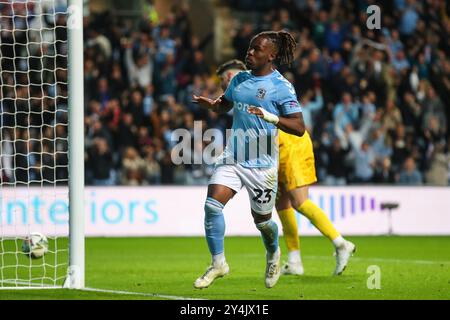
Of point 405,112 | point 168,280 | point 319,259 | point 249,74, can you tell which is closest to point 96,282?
point 168,280

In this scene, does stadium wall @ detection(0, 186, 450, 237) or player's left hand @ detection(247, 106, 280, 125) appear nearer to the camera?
player's left hand @ detection(247, 106, 280, 125)

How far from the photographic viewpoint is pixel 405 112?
807 inches

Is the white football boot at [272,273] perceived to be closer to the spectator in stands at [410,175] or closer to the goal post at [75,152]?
the goal post at [75,152]

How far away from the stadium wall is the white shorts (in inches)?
301

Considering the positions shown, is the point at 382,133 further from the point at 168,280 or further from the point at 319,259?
the point at 168,280

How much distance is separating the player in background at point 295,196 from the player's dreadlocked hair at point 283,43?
1.43 meters

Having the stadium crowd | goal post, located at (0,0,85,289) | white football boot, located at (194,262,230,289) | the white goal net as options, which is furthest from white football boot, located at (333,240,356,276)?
the stadium crowd

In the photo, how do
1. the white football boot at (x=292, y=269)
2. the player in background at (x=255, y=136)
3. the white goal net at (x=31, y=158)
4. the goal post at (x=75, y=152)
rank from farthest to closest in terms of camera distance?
the white goal net at (x=31, y=158) < the white football boot at (x=292, y=269) < the goal post at (x=75, y=152) < the player in background at (x=255, y=136)

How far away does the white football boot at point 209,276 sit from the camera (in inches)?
344

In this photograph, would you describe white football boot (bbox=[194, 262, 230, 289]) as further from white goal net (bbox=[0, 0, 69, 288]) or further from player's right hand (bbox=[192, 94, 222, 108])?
white goal net (bbox=[0, 0, 69, 288])

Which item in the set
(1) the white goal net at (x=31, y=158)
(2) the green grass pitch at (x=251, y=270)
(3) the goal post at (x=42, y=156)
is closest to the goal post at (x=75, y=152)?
(3) the goal post at (x=42, y=156)

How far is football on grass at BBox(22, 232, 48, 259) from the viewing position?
10.4 m

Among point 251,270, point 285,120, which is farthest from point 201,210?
point 285,120

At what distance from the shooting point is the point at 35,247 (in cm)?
1040
